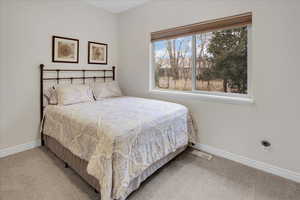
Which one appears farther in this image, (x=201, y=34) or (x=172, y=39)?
(x=172, y=39)

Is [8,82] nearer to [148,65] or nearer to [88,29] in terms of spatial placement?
[88,29]

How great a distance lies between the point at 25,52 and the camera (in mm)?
2523

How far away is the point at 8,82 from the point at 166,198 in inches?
99.6

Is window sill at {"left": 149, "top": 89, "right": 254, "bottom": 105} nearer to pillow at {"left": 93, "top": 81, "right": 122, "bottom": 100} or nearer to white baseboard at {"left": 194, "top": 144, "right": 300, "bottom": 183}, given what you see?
white baseboard at {"left": 194, "top": 144, "right": 300, "bottom": 183}

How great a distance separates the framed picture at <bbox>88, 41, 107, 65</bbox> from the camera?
10.9 feet

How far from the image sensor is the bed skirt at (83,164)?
167 centimetres

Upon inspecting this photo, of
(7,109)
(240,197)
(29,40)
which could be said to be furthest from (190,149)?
(29,40)

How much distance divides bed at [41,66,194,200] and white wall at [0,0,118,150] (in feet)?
1.24

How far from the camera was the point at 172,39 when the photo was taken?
119 inches

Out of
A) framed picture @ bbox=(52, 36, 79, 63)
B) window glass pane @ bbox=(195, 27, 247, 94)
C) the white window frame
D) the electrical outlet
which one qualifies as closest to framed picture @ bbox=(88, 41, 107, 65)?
framed picture @ bbox=(52, 36, 79, 63)

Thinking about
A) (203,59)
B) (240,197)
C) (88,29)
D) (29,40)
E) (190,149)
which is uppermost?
(88,29)

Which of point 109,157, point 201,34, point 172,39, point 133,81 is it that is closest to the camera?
point 109,157

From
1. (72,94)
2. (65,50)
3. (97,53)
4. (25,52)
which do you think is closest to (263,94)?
(72,94)

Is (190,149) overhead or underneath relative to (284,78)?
underneath
